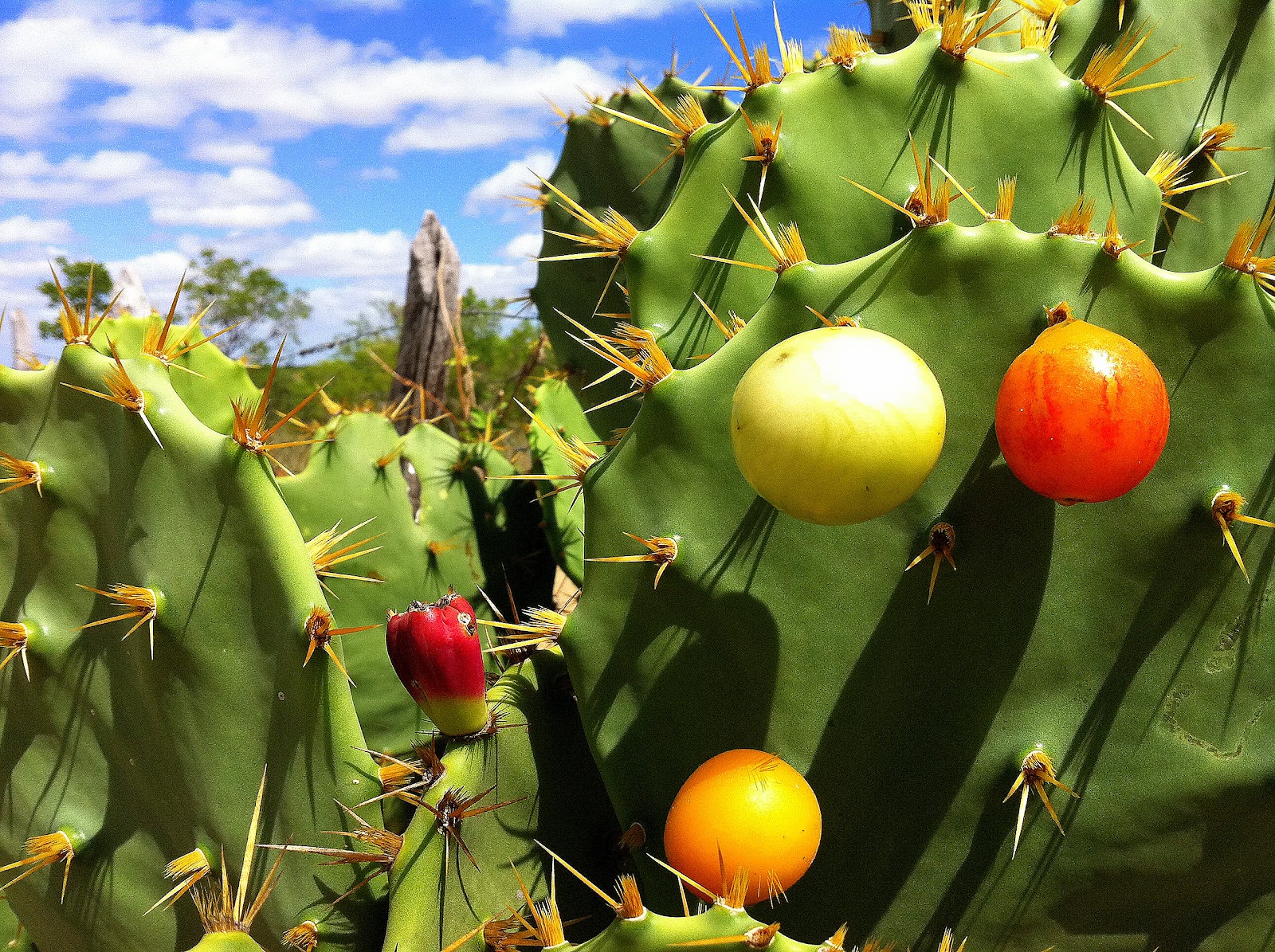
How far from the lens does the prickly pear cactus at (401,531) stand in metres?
1.99

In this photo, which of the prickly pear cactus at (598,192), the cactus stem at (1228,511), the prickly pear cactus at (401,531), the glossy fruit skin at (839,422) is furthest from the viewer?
the prickly pear cactus at (598,192)

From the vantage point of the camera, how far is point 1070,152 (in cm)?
130

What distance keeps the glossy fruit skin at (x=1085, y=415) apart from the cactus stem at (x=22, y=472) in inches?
50.1

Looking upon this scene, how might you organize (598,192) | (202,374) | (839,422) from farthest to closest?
(598,192) → (202,374) → (839,422)

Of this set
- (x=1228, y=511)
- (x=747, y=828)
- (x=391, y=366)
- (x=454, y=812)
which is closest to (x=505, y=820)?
(x=454, y=812)

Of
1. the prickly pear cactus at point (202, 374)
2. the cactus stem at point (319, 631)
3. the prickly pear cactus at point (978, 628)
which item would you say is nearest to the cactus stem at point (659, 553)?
the prickly pear cactus at point (978, 628)

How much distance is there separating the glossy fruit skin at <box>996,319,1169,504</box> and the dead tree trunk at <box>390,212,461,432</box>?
3419 mm

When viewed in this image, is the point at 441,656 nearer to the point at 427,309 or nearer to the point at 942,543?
the point at 942,543

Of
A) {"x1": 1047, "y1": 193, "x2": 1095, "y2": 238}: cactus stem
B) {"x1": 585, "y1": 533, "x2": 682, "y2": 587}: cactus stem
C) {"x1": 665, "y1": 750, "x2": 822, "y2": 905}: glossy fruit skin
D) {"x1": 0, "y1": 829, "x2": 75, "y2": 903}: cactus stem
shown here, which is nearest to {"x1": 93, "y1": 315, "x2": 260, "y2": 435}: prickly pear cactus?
{"x1": 0, "y1": 829, "x2": 75, "y2": 903}: cactus stem

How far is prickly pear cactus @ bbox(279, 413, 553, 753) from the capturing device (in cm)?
199

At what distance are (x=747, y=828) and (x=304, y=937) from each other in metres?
0.63

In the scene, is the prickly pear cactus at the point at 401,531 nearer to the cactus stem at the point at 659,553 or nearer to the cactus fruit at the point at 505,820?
the cactus fruit at the point at 505,820

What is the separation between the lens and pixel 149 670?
→ 4.34ft

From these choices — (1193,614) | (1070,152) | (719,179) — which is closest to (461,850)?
(1193,614)
